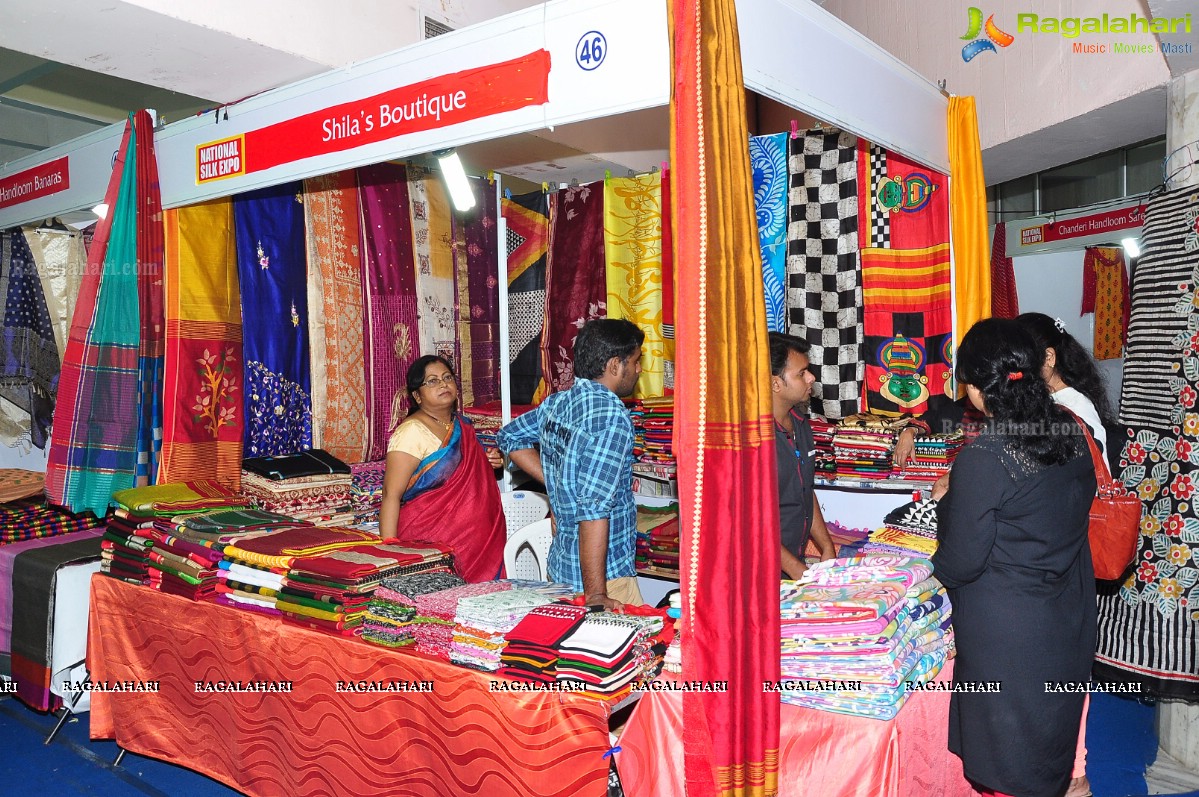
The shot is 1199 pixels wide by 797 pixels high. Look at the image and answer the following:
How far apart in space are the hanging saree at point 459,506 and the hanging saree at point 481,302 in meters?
1.50

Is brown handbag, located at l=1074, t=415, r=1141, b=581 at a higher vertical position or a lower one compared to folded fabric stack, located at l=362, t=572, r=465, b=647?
higher

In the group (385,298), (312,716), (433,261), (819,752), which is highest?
(433,261)

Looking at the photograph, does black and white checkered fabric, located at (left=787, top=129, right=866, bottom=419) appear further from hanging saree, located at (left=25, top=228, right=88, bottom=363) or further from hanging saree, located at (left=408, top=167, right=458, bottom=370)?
hanging saree, located at (left=25, top=228, right=88, bottom=363)

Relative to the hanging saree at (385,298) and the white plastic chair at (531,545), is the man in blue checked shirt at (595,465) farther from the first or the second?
the hanging saree at (385,298)

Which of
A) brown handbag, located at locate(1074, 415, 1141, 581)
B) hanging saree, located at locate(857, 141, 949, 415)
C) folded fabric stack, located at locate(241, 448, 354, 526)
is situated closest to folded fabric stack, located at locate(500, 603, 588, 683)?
brown handbag, located at locate(1074, 415, 1141, 581)

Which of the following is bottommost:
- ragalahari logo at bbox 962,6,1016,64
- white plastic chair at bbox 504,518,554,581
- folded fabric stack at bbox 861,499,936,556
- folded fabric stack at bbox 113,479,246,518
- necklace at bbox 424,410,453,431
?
white plastic chair at bbox 504,518,554,581

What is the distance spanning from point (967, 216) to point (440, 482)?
2.34 meters

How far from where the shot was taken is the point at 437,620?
243cm

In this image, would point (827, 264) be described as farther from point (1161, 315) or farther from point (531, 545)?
point (531, 545)

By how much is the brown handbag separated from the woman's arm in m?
2.42

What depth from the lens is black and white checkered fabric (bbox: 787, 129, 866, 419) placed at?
394 centimetres

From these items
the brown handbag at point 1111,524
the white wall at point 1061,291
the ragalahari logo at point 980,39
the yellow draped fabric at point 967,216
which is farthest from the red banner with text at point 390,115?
the white wall at point 1061,291

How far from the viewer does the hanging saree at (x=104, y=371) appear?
11.5ft

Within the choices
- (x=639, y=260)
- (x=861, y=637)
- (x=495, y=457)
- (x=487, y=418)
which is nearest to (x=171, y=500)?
(x=495, y=457)
